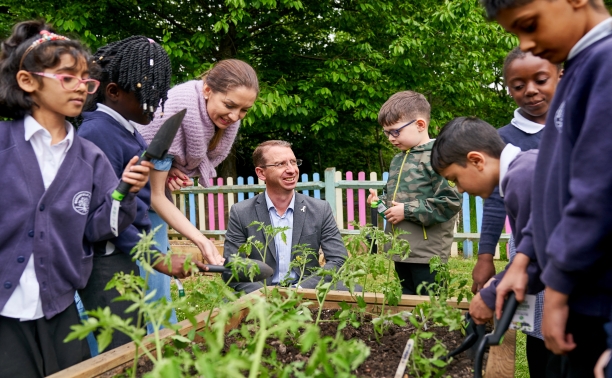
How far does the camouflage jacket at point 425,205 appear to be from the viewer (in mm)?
3355

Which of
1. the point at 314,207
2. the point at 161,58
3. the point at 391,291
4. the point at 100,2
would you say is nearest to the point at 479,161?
the point at 391,291

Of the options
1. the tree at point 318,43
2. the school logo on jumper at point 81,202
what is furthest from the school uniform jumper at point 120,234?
the tree at point 318,43

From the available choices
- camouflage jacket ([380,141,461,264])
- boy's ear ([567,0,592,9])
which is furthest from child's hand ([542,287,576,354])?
camouflage jacket ([380,141,461,264])

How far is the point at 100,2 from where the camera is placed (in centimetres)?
953

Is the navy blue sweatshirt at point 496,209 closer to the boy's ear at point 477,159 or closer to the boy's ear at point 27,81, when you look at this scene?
the boy's ear at point 477,159

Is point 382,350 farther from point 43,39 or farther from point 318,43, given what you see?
point 318,43

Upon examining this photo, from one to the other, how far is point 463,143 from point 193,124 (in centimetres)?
130

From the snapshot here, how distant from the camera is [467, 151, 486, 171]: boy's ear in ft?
6.35

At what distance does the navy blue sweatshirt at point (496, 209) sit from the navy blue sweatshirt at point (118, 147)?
1.44m

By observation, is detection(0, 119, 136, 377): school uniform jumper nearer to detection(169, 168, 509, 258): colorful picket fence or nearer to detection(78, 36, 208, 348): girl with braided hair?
detection(78, 36, 208, 348): girl with braided hair

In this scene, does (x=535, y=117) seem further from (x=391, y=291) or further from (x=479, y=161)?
(x=391, y=291)

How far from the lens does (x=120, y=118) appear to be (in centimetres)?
227

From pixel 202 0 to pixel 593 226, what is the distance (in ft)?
33.7

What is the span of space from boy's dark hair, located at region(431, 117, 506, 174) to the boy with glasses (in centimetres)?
132
